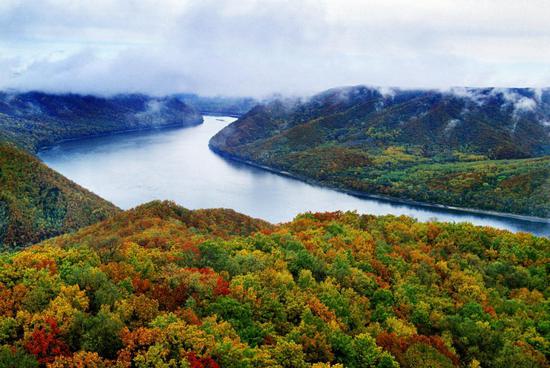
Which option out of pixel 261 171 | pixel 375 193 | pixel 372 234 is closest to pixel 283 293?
pixel 372 234

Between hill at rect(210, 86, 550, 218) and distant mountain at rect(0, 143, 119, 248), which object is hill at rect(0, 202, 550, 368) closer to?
distant mountain at rect(0, 143, 119, 248)

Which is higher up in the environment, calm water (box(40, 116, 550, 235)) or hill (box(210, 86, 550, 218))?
hill (box(210, 86, 550, 218))

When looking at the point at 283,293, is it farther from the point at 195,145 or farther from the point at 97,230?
the point at 195,145

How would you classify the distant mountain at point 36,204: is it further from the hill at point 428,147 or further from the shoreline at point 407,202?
the hill at point 428,147

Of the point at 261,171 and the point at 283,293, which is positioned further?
the point at 261,171

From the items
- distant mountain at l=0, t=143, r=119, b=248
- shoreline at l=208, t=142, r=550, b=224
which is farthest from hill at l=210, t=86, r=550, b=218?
distant mountain at l=0, t=143, r=119, b=248

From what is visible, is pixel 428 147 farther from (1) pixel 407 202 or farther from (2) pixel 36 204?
(2) pixel 36 204

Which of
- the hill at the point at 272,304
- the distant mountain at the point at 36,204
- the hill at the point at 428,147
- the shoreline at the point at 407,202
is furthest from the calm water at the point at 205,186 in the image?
the hill at the point at 272,304
